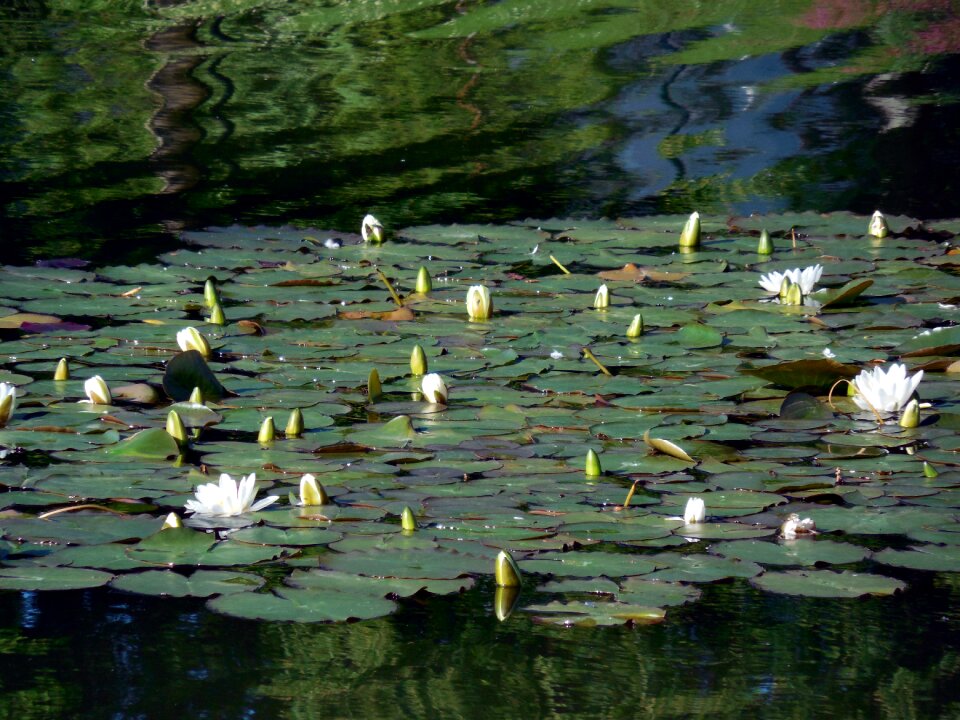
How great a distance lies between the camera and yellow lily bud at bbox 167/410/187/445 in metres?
2.24

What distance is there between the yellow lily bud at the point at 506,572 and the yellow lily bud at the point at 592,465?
45 cm

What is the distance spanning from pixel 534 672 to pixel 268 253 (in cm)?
263

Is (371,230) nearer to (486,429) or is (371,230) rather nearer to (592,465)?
(486,429)

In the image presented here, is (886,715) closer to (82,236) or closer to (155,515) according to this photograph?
(155,515)

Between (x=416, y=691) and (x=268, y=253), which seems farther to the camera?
(x=268, y=253)

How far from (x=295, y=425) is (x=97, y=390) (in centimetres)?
43

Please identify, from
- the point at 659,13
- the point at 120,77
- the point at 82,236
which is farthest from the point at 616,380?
the point at 659,13

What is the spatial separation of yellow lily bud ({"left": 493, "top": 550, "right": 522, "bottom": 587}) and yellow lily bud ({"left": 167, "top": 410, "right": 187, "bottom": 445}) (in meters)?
0.77

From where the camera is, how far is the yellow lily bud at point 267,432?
7.50ft

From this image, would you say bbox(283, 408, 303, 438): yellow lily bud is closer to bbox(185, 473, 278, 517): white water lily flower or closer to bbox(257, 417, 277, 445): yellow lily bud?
bbox(257, 417, 277, 445): yellow lily bud

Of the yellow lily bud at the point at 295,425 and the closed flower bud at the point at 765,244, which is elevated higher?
the closed flower bud at the point at 765,244

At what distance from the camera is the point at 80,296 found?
3377mm

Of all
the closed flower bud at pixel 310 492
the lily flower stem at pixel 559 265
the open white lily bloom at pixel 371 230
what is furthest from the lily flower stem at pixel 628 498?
the open white lily bloom at pixel 371 230

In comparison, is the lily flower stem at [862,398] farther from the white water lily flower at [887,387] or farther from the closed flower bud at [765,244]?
the closed flower bud at [765,244]
